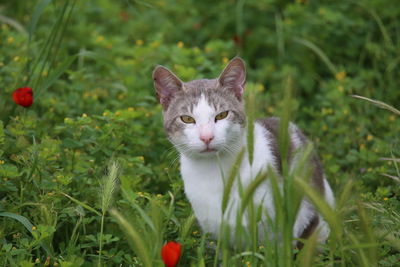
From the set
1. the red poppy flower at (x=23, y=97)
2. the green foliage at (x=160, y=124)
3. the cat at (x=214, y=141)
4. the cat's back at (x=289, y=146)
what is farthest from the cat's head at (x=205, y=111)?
the red poppy flower at (x=23, y=97)

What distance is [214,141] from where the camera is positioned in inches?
115

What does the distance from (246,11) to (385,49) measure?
1.42 m

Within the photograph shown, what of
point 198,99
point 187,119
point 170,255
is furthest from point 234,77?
point 170,255

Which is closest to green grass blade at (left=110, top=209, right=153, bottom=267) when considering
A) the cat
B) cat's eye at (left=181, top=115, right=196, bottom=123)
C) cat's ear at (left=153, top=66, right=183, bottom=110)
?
the cat

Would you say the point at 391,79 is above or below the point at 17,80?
below

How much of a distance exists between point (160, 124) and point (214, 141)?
1296mm

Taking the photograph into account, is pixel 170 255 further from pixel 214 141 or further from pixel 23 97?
pixel 23 97

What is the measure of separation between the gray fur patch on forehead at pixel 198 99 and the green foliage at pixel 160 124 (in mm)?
315

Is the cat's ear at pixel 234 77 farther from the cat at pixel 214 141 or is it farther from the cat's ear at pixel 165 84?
the cat's ear at pixel 165 84

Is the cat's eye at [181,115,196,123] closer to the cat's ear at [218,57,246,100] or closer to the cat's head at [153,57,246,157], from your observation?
the cat's head at [153,57,246,157]

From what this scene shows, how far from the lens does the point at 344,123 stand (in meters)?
4.43

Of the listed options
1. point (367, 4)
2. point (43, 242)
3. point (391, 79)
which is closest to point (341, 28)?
point (367, 4)

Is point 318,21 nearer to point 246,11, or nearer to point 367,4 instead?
point 367,4

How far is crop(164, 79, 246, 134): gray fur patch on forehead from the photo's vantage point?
309 cm
